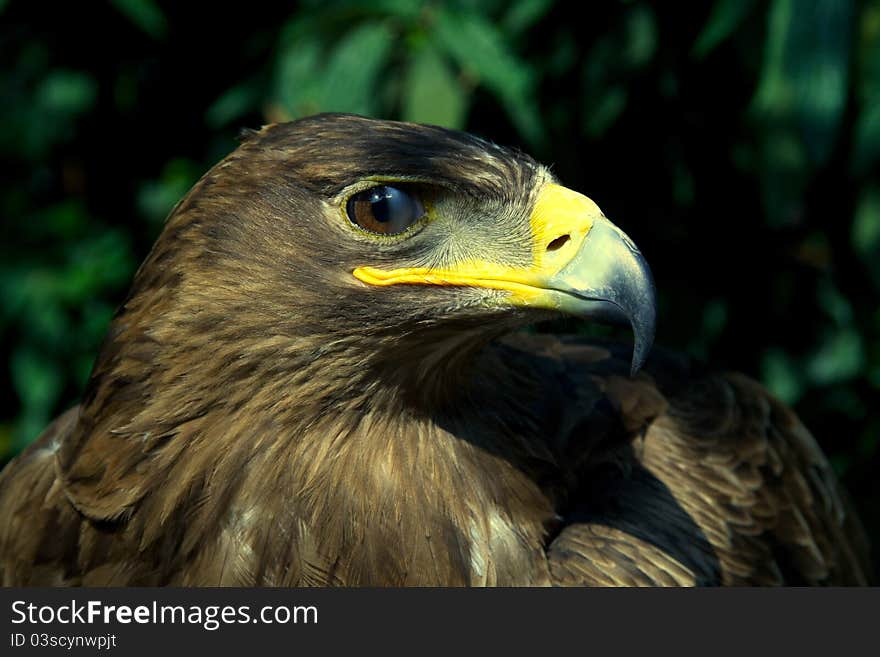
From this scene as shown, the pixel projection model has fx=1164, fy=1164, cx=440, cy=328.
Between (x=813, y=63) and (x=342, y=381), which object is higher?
(x=813, y=63)

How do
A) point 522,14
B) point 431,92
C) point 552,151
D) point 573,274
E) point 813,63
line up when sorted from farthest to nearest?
1. point 552,151
2. point 522,14
3. point 431,92
4. point 813,63
5. point 573,274

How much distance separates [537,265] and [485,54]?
5.43 ft

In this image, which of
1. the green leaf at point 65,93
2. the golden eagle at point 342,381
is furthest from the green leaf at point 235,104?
the golden eagle at point 342,381

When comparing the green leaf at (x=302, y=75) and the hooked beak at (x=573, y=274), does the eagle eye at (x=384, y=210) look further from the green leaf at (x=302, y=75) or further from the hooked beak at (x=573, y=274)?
the green leaf at (x=302, y=75)

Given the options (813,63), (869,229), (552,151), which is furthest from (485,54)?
(869,229)

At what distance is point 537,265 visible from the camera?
2.16 m

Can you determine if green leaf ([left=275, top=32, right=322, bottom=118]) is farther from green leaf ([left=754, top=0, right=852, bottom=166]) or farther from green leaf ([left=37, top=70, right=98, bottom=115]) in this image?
green leaf ([left=754, top=0, right=852, bottom=166])

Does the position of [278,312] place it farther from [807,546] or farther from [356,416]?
[807,546]

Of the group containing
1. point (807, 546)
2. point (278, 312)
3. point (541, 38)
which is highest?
point (541, 38)

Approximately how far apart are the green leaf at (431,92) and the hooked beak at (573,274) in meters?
1.41

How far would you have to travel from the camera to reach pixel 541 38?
13.9 ft

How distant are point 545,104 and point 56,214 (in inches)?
76.3

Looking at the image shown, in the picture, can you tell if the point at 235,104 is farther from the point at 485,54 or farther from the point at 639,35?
the point at 639,35

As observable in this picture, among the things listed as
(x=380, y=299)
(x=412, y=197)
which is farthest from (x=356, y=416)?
(x=412, y=197)
